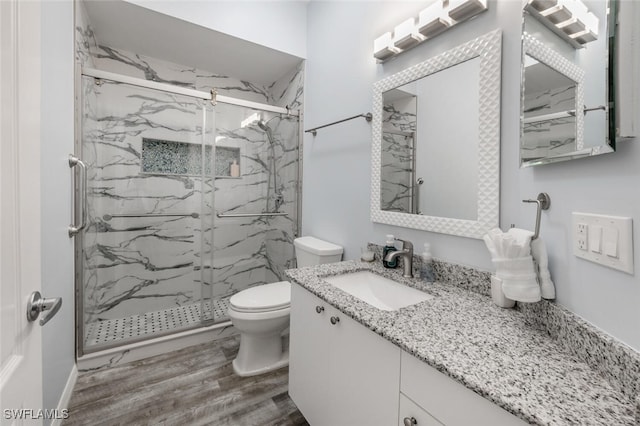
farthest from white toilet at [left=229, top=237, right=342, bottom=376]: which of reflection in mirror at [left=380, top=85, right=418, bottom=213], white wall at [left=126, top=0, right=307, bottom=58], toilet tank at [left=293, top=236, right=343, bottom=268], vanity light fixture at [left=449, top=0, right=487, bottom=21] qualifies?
white wall at [left=126, top=0, right=307, bottom=58]

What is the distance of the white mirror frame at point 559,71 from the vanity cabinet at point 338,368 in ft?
2.48

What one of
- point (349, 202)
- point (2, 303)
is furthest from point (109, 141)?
point (2, 303)

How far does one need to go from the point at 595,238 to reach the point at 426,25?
3.92 ft

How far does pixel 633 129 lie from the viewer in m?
0.60

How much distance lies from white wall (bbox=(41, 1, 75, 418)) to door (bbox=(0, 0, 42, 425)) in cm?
65

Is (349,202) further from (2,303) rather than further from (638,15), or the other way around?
(2,303)

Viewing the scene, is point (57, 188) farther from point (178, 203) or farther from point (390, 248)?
point (390, 248)

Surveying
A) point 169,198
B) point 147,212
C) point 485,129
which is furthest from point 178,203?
point 485,129

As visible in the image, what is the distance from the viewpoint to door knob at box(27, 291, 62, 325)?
2.06ft

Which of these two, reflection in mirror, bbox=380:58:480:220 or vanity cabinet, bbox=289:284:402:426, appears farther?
reflection in mirror, bbox=380:58:480:220

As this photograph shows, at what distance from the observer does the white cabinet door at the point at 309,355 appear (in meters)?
1.19

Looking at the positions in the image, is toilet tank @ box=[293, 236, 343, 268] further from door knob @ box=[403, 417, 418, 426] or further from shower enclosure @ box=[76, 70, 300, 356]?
door knob @ box=[403, 417, 418, 426]

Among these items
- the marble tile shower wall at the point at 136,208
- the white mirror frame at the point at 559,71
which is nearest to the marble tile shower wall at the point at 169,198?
the marble tile shower wall at the point at 136,208

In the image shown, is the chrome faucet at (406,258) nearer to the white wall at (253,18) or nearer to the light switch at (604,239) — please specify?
the light switch at (604,239)
